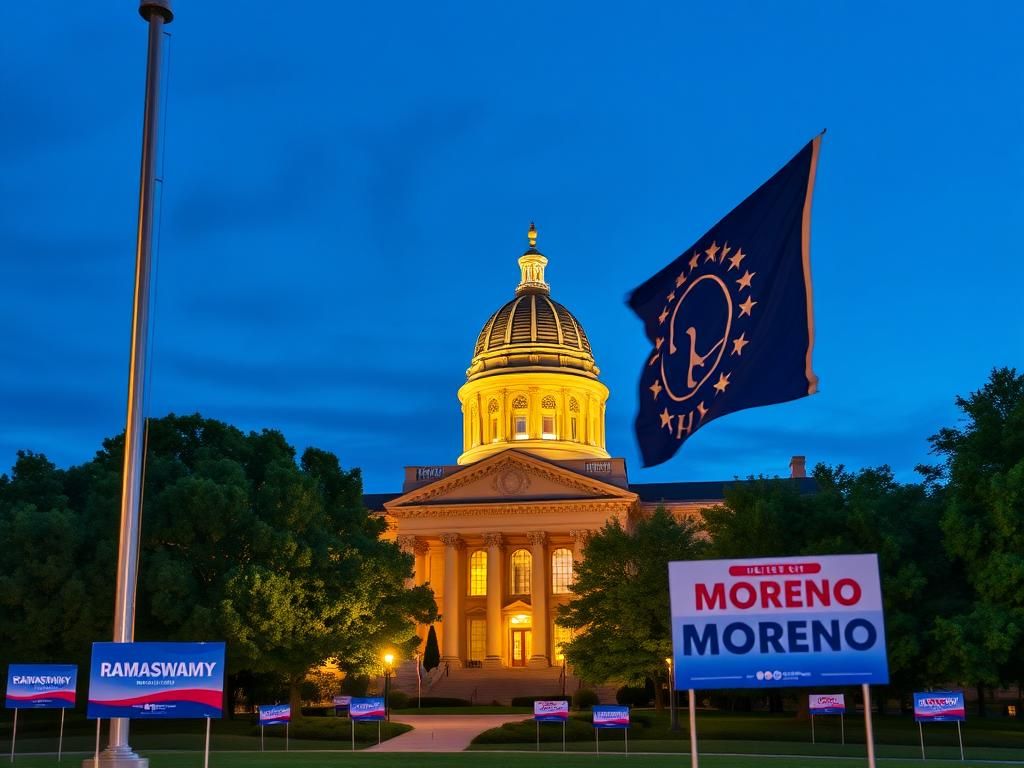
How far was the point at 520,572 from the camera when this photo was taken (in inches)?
3543

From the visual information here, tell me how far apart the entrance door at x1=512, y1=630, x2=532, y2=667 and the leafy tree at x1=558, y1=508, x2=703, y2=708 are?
30.3 metres

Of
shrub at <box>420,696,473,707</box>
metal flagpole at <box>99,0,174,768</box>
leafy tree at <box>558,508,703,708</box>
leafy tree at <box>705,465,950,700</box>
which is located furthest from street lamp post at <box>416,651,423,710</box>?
metal flagpole at <box>99,0,174,768</box>

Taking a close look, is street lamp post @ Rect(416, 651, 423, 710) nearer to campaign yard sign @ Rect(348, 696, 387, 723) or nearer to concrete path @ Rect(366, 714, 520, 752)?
concrete path @ Rect(366, 714, 520, 752)

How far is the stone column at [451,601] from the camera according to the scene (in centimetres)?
8412

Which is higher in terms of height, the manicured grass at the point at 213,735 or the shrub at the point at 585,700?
the shrub at the point at 585,700

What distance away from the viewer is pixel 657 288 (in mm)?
17453

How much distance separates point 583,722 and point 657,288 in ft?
106

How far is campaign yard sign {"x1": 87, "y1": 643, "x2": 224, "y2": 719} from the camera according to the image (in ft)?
51.7

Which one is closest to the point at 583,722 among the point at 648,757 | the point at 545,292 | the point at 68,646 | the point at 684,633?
the point at 648,757

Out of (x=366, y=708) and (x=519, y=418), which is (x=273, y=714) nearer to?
(x=366, y=708)

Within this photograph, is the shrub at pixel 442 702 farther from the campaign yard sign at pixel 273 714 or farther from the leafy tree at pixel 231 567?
the campaign yard sign at pixel 273 714

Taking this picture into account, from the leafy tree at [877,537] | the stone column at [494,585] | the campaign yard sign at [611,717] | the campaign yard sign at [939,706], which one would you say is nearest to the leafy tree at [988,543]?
the leafy tree at [877,537]

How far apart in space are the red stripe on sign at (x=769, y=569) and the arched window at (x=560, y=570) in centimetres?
7618

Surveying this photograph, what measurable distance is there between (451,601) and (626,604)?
3459 cm
